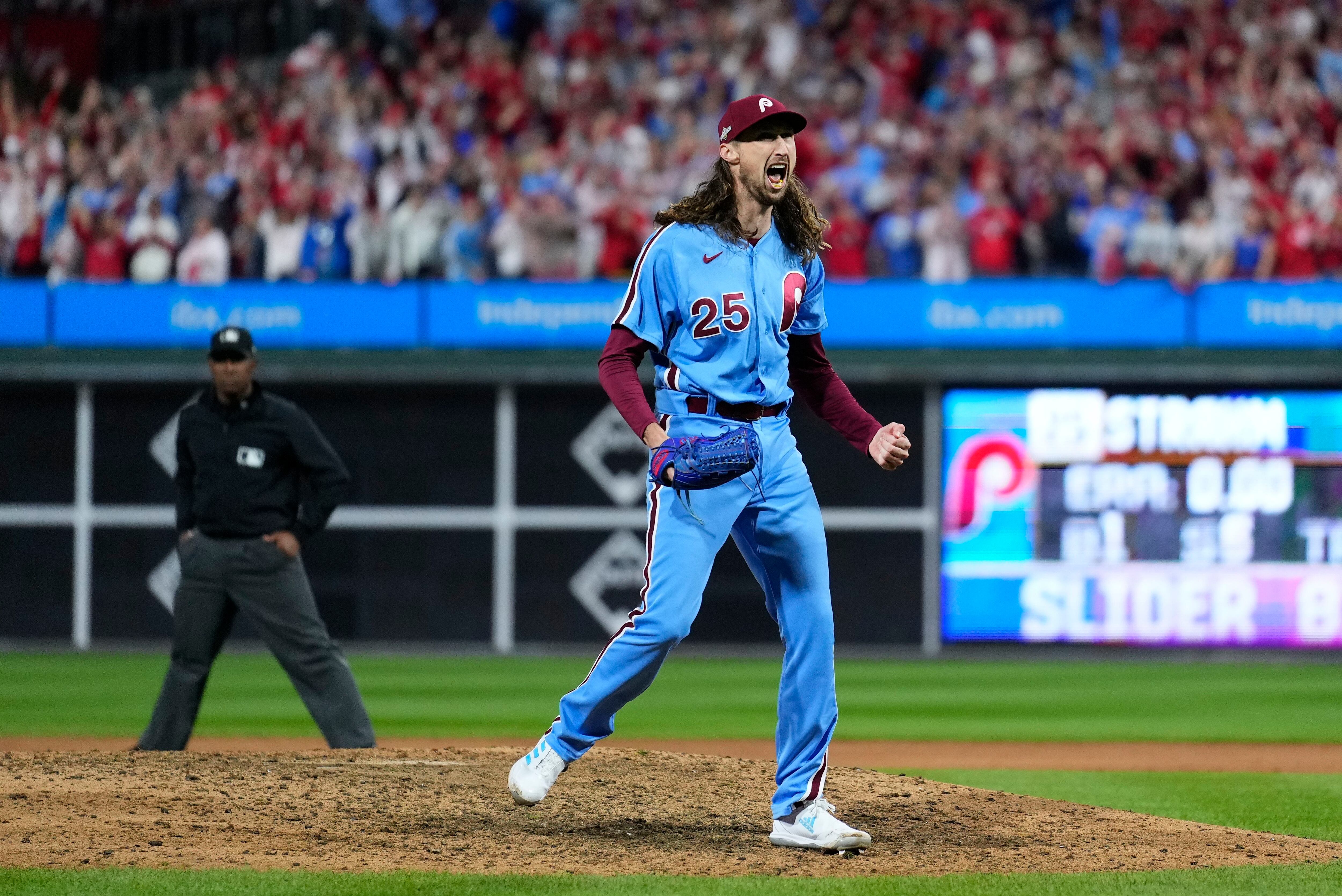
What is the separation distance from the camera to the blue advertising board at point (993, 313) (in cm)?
1481

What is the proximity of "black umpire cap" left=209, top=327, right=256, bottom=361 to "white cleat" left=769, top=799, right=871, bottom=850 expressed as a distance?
11.1ft

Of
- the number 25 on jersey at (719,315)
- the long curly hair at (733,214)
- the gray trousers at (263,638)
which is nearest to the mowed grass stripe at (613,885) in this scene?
the number 25 on jersey at (719,315)

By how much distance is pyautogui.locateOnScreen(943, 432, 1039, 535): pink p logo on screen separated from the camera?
15.0 m

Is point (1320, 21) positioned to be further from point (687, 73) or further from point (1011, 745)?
point (1011, 745)

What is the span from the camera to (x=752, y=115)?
5094 millimetres

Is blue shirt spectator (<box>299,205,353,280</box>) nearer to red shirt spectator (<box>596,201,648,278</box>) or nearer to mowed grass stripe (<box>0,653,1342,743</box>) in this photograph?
red shirt spectator (<box>596,201,648,278</box>)

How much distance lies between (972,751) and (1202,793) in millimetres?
1948

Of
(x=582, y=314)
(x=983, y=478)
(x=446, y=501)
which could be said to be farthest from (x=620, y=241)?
(x=983, y=478)

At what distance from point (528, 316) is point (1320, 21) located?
8.54 metres

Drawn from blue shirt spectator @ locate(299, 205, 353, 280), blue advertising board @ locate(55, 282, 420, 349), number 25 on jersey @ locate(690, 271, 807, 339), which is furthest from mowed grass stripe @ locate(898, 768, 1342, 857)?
blue shirt spectator @ locate(299, 205, 353, 280)

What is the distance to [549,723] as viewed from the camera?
413 inches

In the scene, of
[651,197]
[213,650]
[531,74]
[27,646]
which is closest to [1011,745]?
[213,650]

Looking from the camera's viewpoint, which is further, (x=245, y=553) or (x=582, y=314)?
(x=582, y=314)

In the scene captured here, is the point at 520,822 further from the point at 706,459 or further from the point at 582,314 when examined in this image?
the point at 582,314
